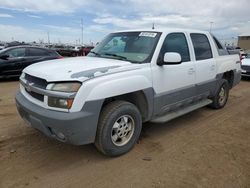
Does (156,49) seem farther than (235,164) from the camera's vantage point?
Yes

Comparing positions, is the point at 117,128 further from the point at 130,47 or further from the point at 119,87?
the point at 130,47

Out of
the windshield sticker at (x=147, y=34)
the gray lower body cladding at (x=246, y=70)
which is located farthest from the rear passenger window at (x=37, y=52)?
the gray lower body cladding at (x=246, y=70)

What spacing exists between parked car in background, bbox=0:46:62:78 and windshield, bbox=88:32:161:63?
6.46m

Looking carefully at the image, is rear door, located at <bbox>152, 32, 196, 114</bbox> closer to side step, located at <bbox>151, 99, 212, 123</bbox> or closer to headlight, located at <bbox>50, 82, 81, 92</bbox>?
side step, located at <bbox>151, 99, 212, 123</bbox>

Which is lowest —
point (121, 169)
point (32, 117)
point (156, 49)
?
point (121, 169)

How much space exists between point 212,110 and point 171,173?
3387 millimetres

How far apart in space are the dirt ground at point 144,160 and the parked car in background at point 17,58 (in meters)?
5.70

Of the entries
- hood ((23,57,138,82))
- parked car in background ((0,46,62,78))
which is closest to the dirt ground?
hood ((23,57,138,82))

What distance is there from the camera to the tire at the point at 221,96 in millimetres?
6098

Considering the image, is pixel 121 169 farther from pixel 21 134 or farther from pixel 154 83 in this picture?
pixel 21 134

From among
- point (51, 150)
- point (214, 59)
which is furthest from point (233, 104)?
point (51, 150)

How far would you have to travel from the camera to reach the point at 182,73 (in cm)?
456

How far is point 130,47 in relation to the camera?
14.6ft

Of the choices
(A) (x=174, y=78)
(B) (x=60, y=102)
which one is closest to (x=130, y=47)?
(A) (x=174, y=78)
